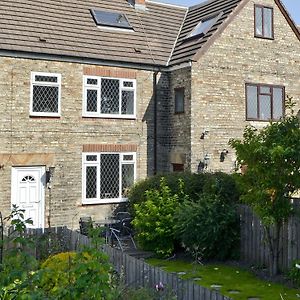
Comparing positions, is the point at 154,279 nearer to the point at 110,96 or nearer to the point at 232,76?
the point at 110,96

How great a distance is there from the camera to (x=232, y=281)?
10.2 m

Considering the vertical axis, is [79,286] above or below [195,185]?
below

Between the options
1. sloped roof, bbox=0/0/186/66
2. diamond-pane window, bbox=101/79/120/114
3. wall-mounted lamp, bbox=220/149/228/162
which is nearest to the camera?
sloped roof, bbox=0/0/186/66

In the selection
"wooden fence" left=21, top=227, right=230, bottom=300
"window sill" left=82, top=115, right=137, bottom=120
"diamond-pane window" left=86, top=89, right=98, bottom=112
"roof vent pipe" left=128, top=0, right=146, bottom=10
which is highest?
"roof vent pipe" left=128, top=0, right=146, bottom=10

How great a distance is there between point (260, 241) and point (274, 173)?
83.0 inches

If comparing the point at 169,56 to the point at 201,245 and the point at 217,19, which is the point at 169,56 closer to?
the point at 217,19

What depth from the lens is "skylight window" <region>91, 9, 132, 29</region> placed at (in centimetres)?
1942

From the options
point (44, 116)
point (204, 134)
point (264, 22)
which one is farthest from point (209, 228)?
point (264, 22)

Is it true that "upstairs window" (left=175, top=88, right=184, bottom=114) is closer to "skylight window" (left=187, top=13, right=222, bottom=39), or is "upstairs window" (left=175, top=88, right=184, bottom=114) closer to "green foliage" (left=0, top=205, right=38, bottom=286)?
"skylight window" (left=187, top=13, right=222, bottom=39)

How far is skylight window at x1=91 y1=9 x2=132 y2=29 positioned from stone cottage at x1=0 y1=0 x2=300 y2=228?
6cm

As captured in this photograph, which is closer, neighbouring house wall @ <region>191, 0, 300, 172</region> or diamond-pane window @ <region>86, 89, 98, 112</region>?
diamond-pane window @ <region>86, 89, 98, 112</region>

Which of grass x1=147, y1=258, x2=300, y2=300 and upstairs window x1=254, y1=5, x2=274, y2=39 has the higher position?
upstairs window x1=254, y1=5, x2=274, y2=39

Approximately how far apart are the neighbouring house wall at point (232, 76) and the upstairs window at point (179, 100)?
2.82 ft

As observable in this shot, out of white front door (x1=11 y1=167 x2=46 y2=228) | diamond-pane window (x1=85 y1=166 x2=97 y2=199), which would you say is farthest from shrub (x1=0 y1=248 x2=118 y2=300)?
diamond-pane window (x1=85 y1=166 x2=97 y2=199)
